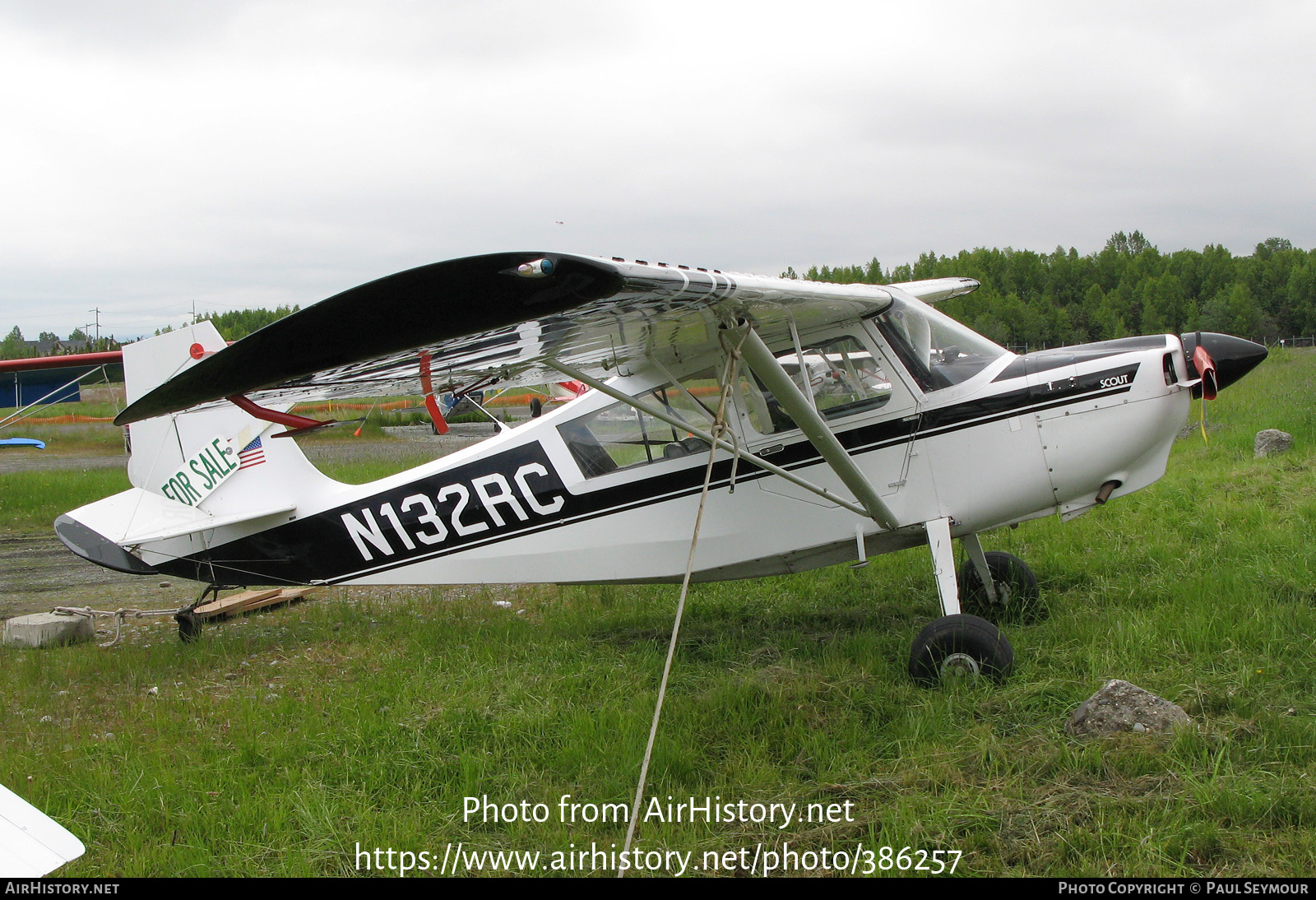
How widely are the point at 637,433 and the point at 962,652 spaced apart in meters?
2.50

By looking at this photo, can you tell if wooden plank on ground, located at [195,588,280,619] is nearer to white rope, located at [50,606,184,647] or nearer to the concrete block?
white rope, located at [50,606,184,647]

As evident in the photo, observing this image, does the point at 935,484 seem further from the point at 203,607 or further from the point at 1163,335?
the point at 203,607

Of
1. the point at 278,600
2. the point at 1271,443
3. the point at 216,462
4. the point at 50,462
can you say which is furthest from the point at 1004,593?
the point at 50,462

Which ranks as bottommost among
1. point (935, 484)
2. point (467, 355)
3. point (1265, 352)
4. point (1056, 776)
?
point (1056, 776)

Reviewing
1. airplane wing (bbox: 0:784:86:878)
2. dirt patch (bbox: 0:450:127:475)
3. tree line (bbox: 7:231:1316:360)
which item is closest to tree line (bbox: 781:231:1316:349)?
tree line (bbox: 7:231:1316:360)

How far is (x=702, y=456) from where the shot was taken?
18.6ft

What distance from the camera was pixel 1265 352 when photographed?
17.4 feet

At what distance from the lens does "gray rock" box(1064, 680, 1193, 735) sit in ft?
12.7

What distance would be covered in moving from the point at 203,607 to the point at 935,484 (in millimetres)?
6591

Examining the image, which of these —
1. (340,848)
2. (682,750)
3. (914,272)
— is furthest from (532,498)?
(914,272)

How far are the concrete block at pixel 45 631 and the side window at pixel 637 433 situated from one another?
15.7ft

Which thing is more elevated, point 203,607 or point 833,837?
point 203,607

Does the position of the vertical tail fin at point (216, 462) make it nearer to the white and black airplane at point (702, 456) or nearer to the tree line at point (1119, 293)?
the white and black airplane at point (702, 456)

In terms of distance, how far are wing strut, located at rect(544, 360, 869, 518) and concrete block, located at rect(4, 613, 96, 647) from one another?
→ 5.43 metres
